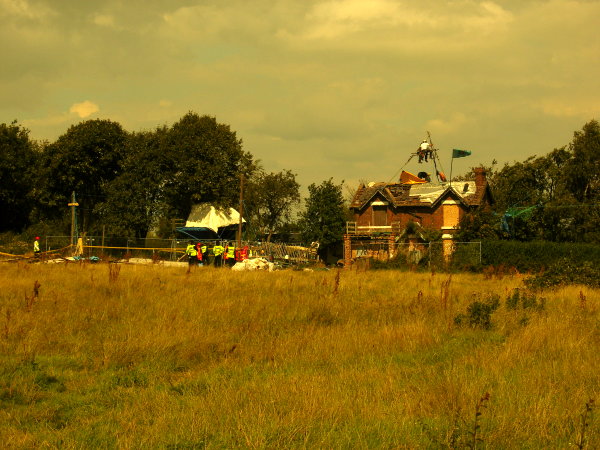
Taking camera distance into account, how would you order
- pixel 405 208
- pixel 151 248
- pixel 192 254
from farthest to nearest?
1. pixel 405 208
2. pixel 151 248
3. pixel 192 254

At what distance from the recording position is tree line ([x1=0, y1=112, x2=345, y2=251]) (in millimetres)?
52906

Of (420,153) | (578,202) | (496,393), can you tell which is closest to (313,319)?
(496,393)

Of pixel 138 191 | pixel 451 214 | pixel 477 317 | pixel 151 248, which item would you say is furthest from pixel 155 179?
pixel 477 317

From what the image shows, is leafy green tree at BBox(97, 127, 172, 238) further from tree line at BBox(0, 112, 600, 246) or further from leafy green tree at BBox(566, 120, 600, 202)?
leafy green tree at BBox(566, 120, 600, 202)

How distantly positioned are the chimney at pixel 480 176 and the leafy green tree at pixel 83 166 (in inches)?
1206

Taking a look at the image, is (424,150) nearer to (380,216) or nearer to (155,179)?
(380,216)

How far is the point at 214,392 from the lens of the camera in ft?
22.1

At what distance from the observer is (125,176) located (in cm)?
5294

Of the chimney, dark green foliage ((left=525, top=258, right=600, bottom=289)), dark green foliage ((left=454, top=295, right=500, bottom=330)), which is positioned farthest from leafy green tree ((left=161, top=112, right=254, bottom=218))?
dark green foliage ((left=454, top=295, right=500, bottom=330))

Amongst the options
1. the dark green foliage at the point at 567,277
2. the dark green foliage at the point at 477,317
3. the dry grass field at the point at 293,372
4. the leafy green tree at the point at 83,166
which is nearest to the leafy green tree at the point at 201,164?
the leafy green tree at the point at 83,166

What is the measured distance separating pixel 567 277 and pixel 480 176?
3297cm

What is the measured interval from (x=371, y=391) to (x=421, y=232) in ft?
140

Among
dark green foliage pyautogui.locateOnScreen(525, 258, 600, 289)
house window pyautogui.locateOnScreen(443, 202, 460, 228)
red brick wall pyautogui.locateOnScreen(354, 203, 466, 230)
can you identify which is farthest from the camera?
red brick wall pyautogui.locateOnScreen(354, 203, 466, 230)

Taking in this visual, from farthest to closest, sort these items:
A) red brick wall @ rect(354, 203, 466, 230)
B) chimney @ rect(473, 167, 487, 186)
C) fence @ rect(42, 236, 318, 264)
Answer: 1. chimney @ rect(473, 167, 487, 186)
2. red brick wall @ rect(354, 203, 466, 230)
3. fence @ rect(42, 236, 318, 264)
